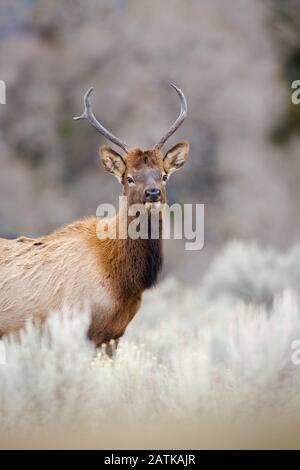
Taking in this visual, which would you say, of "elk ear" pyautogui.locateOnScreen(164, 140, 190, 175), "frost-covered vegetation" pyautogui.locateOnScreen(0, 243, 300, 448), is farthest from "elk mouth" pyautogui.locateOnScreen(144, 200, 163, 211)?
"frost-covered vegetation" pyautogui.locateOnScreen(0, 243, 300, 448)

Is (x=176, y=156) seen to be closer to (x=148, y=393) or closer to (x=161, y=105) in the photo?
(x=148, y=393)

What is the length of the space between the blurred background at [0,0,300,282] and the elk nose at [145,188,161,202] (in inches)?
410

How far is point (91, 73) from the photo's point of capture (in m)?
20.3

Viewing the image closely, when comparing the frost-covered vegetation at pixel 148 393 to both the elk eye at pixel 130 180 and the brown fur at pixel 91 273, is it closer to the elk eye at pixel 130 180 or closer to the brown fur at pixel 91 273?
the brown fur at pixel 91 273

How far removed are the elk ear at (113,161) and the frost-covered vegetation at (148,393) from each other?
4.66ft

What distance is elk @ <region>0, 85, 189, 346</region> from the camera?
654 cm

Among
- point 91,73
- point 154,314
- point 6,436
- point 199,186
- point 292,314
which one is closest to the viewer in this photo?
point 6,436

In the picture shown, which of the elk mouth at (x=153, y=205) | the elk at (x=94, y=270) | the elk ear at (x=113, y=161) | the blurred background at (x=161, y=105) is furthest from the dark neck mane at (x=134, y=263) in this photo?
the blurred background at (x=161, y=105)

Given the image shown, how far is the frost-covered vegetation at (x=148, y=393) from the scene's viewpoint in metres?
5.31

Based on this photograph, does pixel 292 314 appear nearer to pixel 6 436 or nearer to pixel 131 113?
pixel 6 436

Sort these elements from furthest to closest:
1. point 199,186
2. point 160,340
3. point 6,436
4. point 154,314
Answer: point 199,186
point 154,314
point 160,340
point 6,436

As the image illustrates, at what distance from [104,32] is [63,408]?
54.3 feet

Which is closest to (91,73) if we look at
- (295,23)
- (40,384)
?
(295,23)

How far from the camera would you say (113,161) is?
7184 millimetres
